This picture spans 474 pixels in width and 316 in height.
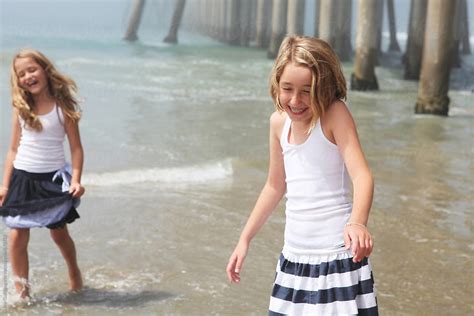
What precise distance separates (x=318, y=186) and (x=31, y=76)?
213 cm

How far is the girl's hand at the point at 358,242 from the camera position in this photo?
8.63ft

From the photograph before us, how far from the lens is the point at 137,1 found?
2988 centimetres

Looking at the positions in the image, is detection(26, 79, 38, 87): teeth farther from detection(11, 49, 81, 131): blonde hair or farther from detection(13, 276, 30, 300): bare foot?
detection(13, 276, 30, 300): bare foot

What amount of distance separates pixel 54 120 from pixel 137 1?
2586cm

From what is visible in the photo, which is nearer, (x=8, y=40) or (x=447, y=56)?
(x=447, y=56)

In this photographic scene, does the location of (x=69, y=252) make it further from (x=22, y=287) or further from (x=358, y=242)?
(x=358, y=242)

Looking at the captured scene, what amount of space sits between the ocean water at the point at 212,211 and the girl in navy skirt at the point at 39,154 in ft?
1.50

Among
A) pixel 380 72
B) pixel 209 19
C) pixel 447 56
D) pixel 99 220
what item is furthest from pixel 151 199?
pixel 209 19

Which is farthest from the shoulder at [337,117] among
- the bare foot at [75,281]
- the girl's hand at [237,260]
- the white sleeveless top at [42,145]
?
the bare foot at [75,281]

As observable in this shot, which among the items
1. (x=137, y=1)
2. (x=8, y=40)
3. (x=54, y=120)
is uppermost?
(x=54, y=120)

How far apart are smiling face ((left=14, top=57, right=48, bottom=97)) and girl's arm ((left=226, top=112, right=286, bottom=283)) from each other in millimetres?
1862

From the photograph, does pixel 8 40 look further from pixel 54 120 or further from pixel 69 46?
pixel 54 120

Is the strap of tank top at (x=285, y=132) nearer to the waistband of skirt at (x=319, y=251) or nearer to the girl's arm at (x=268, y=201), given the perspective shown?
the girl's arm at (x=268, y=201)

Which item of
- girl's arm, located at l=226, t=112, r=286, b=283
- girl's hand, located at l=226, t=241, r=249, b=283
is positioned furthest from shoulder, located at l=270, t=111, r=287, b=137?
girl's hand, located at l=226, t=241, r=249, b=283
